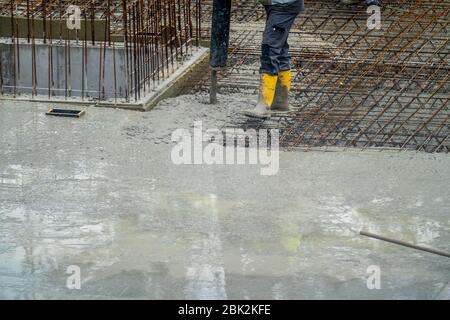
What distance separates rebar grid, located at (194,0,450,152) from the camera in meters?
8.70

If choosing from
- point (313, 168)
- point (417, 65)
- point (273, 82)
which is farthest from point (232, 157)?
point (417, 65)

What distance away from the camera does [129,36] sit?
10.2 meters

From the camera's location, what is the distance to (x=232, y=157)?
26.1ft

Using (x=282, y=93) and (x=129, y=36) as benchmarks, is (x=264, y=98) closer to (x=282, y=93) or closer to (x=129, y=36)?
(x=282, y=93)

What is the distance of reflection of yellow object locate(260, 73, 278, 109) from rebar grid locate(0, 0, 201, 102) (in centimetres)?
122

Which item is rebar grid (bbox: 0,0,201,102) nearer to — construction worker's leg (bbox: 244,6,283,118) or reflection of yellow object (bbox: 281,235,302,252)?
construction worker's leg (bbox: 244,6,283,118)

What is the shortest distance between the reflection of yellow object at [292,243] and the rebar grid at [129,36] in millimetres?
3512

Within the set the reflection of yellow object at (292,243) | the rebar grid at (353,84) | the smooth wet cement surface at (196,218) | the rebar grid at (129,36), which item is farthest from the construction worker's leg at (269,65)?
the reflection of yellow object at (292,243)

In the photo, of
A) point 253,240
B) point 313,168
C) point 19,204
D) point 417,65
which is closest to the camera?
point 253,240

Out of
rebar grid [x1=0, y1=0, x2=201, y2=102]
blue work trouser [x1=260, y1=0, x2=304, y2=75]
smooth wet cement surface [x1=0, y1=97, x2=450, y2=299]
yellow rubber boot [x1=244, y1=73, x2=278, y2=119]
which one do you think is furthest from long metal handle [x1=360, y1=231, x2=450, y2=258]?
rebar grid [x1=0, y1=0, x2=201, y2=102]

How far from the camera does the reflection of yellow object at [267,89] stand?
9.21 meters

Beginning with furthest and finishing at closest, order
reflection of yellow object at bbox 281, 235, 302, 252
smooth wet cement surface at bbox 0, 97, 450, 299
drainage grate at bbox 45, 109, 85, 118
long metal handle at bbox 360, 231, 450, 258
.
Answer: drainage grate at bbox 45, 109, 85, 118 → reflection of yellow object at bbox 281, 235, 302, 252 → long metal handle at bbox 360, 231, 450, 258 → smooth wet cement surface at bbox 0, 97, 450, 299

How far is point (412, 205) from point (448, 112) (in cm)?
294
